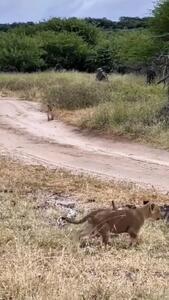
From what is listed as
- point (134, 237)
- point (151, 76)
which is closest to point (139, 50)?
point (151, 76)

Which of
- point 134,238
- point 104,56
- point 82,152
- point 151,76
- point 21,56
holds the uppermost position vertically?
point 134,238

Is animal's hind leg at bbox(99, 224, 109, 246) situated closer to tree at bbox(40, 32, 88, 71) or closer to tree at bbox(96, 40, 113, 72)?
tree at bbox(96, 40, 113, 72)

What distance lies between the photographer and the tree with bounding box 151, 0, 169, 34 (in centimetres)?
2731

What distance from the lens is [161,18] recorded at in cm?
2756

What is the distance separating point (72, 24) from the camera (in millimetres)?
54438

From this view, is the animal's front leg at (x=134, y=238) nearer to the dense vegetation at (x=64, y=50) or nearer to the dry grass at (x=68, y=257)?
the dry grass at (x=68, y=257)

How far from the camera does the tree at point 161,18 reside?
2731cm

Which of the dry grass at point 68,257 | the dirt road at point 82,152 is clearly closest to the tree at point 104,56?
the dirt road at point 82,152

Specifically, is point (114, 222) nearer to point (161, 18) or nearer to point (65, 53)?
point (161, 18)

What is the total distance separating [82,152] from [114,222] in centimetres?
688

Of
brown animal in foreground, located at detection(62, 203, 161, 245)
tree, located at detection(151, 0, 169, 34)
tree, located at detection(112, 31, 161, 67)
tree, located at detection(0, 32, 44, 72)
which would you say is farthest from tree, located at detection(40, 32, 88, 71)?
brown animal in foreground, located at detection(62, 203, 161, 245)

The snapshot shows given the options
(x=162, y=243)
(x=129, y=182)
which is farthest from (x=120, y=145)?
(x=162, y=243)

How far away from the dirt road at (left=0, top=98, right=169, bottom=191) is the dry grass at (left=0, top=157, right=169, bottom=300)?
1748 millimetres

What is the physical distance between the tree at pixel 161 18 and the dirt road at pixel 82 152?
1139 centimetres
